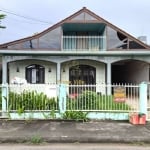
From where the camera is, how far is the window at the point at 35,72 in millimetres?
21609

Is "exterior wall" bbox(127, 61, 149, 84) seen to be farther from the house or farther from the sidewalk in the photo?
the sidewalk

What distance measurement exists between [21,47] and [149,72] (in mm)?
8905

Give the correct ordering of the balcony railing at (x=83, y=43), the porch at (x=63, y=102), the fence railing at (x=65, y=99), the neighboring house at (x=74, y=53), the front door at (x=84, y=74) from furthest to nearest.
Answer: the front door at (x=84, y=74), the balcony railing at (x=83, y=43), the neighboring house at (x=74, y=53), the fence railing at (x=65, y=99), the porch at (x=63, y=102)

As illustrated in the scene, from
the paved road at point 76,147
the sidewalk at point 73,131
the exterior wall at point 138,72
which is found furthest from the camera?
the exterior wall at point 138,72

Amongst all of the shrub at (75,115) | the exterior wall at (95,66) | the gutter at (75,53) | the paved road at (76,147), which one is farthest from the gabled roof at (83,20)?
the paved road at (76,147)

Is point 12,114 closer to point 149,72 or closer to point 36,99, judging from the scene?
point 36,99

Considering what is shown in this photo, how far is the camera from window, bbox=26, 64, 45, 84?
21.6m

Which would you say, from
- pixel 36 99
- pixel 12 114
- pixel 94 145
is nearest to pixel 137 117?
pixel 94 145

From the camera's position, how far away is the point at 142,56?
66.7ft

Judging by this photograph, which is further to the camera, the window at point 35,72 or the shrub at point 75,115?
the window at point 35,72

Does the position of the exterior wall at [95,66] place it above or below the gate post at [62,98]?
above

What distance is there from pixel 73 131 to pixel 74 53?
11.2 meters

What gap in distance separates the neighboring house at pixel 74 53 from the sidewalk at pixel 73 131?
971cm

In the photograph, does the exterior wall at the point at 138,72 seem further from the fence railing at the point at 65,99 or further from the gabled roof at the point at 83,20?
the fence railing at the point at 65,99
